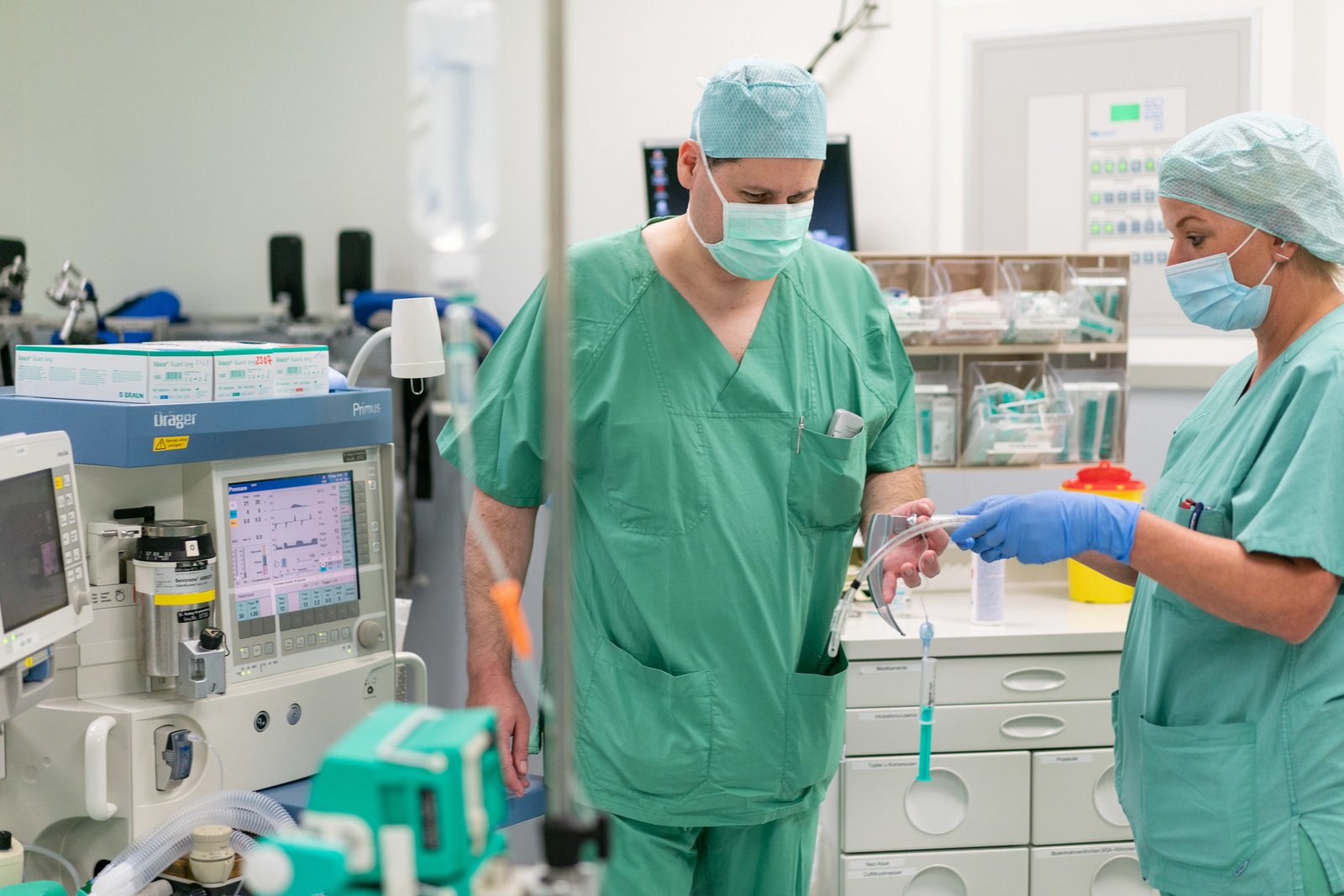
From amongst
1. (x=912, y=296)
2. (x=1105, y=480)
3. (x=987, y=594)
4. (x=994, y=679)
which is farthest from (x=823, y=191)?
(x=994, y=679)

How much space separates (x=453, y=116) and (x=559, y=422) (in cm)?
19

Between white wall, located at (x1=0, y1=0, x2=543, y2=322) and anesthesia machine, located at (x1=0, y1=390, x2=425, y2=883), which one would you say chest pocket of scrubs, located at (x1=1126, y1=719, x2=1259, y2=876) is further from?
white wall, located at (x1=0, y1=0, x2=543, y2=322)

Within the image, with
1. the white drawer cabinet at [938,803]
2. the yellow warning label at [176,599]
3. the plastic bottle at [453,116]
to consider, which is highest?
the plastic bottle at [453,116]

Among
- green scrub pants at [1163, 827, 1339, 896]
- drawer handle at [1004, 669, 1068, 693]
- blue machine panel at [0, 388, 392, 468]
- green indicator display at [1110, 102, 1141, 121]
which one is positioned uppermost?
green indicator display at [1110, 102, 1141, 121]

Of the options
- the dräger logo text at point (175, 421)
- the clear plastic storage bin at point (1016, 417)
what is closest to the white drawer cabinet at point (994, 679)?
the clear plastic storage bin at point (1016, 417)

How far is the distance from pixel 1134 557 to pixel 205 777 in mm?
1257

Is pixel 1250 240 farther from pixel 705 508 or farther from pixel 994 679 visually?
pixel 994 679

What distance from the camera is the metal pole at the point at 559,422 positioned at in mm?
670

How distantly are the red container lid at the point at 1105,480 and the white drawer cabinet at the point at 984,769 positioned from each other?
0.40m

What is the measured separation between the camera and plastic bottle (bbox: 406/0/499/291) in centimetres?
70

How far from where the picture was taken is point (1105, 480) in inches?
112

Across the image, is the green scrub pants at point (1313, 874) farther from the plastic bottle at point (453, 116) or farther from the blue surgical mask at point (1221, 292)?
the plastic bottle at point (453, 116)

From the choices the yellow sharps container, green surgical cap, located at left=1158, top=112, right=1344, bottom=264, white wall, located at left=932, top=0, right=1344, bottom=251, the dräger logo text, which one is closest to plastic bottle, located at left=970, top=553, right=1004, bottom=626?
the yellow sharps container

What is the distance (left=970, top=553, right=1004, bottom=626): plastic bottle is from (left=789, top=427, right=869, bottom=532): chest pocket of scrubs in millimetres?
1072
